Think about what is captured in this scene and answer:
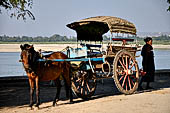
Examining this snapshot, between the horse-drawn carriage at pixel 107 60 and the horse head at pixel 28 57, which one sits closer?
the horse head at pixel 28 57

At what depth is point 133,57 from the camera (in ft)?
36.9

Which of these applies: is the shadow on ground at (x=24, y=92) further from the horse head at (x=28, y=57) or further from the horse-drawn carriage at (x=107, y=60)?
the horse head at (x=28, y=57)

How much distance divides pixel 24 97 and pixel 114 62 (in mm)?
3637

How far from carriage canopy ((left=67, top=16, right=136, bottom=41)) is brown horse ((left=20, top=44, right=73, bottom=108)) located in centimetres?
179

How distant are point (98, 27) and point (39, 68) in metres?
3.93

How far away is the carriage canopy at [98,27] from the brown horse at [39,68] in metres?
1.79

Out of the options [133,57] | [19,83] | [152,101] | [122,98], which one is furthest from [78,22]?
[19,83]

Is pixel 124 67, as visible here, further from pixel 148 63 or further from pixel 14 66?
pixel 14 66

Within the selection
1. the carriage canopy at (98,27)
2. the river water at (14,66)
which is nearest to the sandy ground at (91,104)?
the carriage canopy at (98,27)

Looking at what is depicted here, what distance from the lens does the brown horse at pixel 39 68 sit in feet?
28.0

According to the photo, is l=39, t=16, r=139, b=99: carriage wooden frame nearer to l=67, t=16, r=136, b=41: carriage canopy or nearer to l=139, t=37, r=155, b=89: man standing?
l=67, t=16, r=136, b=41: carriage canopy

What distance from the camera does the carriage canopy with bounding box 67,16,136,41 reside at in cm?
1049

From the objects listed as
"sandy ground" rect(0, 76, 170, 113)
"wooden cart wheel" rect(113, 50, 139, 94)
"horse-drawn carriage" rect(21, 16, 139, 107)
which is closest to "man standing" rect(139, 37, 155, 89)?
"horse-drawn carriage" rect(21, 16, 139, 107)

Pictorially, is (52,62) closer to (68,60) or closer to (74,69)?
(68,60)
